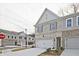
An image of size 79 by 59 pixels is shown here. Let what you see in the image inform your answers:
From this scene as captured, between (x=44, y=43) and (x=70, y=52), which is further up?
Answer: (x=44, y=43)

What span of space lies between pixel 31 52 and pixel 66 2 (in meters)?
2.05

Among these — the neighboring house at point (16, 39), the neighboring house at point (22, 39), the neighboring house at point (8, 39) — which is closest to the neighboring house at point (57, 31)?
the neighboring house at point (16, 39)

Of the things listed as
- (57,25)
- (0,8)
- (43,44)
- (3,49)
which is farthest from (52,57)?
(0,8)

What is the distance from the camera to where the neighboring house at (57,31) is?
8.04 metres

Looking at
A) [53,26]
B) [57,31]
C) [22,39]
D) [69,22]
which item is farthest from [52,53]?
[69,22]

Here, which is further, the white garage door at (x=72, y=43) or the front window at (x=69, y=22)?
the front window at (x=69, y=22)

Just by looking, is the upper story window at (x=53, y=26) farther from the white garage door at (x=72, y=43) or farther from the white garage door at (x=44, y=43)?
the white garage door at (x=72, y=43)

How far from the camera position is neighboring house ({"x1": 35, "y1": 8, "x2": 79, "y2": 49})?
26.4ft

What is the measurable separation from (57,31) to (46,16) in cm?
67

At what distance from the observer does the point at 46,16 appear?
8.26 meters

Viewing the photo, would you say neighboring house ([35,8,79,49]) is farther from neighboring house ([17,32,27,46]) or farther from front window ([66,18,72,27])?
neighboring house ([17,32,27,46])

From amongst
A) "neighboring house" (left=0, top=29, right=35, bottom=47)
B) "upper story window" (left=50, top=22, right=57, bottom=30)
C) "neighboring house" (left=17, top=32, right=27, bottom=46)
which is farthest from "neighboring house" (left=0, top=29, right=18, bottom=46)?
"upper story window" (left=50, top=22, right=57, bottom=30)

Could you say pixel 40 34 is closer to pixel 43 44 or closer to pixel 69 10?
pixel 43 44

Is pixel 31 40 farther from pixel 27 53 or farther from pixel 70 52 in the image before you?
pixel 70 52
